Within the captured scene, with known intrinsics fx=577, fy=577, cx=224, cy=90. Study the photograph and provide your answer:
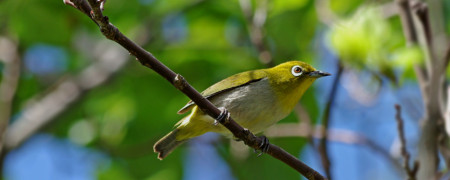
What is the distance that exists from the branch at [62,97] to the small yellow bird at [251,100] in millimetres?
2460

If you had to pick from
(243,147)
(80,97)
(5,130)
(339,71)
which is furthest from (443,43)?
(5,130)

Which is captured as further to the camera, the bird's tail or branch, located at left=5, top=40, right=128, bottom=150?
branch, located at left=5, top=40, right=128, bottom=150

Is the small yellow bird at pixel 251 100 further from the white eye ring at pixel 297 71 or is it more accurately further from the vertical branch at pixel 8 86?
the vertical branch at pixel 8 86

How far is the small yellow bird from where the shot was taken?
470 centimetres

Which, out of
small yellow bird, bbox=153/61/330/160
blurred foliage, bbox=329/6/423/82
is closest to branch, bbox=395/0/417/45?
blurred foliage, bbox=329/6/423/82

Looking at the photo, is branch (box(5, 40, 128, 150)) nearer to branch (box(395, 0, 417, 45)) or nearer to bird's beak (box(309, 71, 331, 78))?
bird's beak (box(309, 71, 331, 78))

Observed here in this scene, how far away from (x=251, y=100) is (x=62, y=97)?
3.34 meters

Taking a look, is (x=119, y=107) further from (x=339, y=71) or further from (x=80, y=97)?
(x=339, y=71)

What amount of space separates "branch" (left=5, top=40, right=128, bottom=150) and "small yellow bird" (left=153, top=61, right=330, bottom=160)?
2460 millimetres

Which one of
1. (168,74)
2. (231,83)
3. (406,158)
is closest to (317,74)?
(231,83)

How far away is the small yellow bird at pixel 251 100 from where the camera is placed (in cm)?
470

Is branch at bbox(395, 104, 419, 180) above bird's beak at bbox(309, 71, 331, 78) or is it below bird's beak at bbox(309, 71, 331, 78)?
below

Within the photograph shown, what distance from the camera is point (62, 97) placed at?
7195 mm

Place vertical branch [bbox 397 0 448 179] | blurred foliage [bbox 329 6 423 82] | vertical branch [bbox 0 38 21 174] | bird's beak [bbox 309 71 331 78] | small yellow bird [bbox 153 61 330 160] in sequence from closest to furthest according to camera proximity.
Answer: blurred foliage [bbox 329 6 423 82] → vertical branch [bbox 397 0 448 179] → small yellow bird [bbox 153 61 330 160] → bird's beak [bbox 309 71 331 78] → vertical branch [bbox 0 38 21 174]
